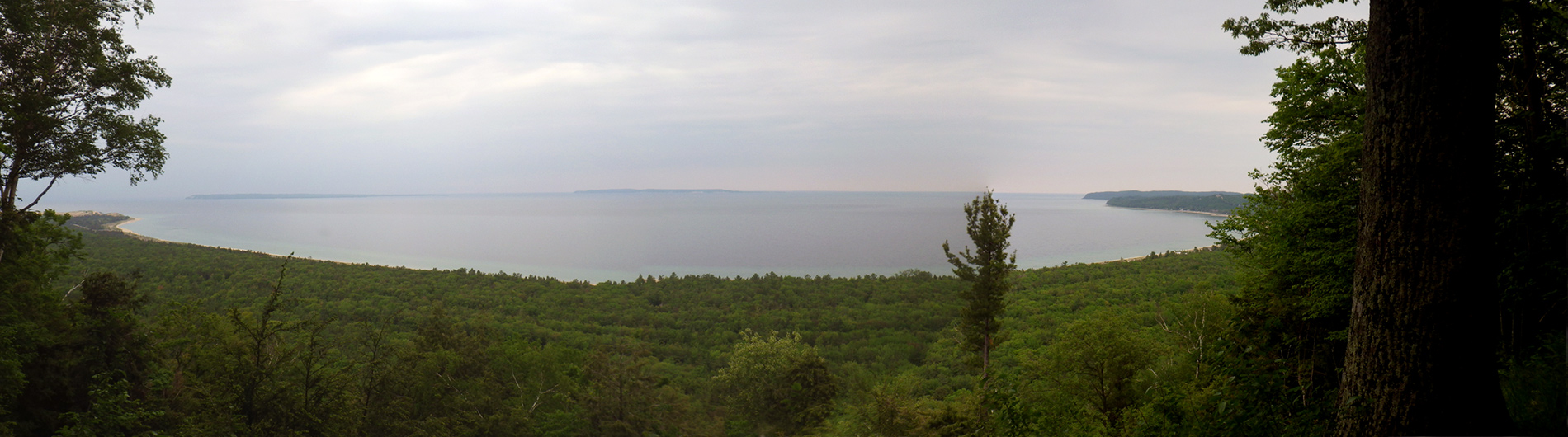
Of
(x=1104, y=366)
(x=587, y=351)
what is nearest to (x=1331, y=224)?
(x=1104, y=366)

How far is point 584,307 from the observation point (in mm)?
46219

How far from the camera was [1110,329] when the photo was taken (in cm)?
1277

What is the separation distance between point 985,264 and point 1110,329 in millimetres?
6576

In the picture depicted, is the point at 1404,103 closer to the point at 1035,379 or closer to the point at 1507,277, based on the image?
the point at 1507,277

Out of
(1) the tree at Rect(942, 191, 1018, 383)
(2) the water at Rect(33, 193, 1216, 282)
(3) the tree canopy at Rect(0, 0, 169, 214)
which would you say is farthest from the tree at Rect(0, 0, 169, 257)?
(2) the water at Rect(33, 193, 1216, 282)

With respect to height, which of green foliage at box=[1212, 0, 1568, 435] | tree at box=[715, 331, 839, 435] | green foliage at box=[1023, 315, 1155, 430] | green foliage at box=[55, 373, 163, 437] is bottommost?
tree at box=[715, 331, 839, 435]

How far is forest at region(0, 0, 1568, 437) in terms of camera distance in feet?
10.6

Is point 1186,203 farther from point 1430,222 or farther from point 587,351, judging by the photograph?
point 1430,222

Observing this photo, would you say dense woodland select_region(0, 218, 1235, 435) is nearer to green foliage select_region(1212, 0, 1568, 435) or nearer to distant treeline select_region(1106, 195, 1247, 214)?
green foliage select_region(1212, 0, 1568, 435)

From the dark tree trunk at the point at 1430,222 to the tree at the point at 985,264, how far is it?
15.7 metres

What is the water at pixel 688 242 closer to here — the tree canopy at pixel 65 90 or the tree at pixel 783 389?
the tree at pixel 783 389

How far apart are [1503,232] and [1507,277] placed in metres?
0.61

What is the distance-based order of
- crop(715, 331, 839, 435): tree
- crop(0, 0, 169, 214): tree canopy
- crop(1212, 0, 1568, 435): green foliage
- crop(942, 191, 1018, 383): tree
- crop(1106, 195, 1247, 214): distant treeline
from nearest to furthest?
1. crop(1212, 0, 1568, 435): green foliage
2. crop(0, 0, 169, 214): tree canopy
3. crop(942, 191, 1018, 383): tree
4. crop(715, 331, 839, 435): tree
5. crop(1106, 195, 1247, 214): distant treeline

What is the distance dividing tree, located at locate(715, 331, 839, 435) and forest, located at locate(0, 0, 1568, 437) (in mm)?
128
